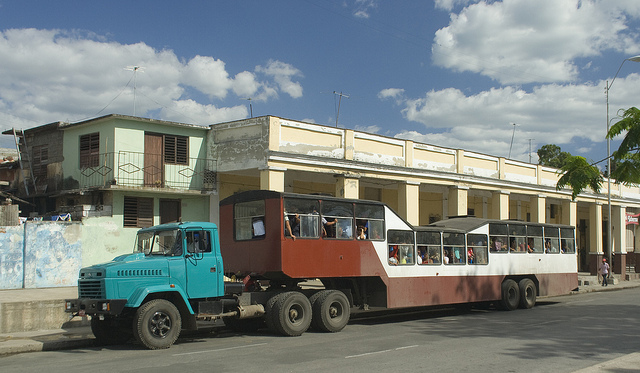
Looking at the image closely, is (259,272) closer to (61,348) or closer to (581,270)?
(61,348)

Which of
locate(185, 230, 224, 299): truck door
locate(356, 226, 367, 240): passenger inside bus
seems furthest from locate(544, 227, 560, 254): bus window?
locate(185, 230, 224, 299): truck door

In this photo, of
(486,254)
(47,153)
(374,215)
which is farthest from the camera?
(47,153)

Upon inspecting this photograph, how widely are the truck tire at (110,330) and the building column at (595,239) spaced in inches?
1341

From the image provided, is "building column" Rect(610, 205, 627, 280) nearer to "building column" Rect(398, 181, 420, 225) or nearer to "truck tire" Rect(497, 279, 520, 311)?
"building column" Rect(398, 181, 420, 225)

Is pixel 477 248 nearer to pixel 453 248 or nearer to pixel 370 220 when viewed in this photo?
pixel 453 248

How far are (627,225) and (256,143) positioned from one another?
34.3 m

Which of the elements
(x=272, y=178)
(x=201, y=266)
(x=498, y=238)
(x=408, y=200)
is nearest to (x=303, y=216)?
(x=201, y=266)

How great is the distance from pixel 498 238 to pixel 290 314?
9.12 m

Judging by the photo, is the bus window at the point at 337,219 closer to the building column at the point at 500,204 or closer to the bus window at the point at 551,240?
the bus window at the point at 551,240

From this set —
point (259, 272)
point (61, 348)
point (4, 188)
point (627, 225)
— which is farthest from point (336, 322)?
point (627, 225)

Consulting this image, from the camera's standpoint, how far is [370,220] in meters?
16.0

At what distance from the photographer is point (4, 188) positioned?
27156mm

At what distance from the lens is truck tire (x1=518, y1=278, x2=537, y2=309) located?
20.6 metres

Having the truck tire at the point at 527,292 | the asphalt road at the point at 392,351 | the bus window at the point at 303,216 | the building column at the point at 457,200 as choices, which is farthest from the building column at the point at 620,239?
the bus window at the point at 303,216
